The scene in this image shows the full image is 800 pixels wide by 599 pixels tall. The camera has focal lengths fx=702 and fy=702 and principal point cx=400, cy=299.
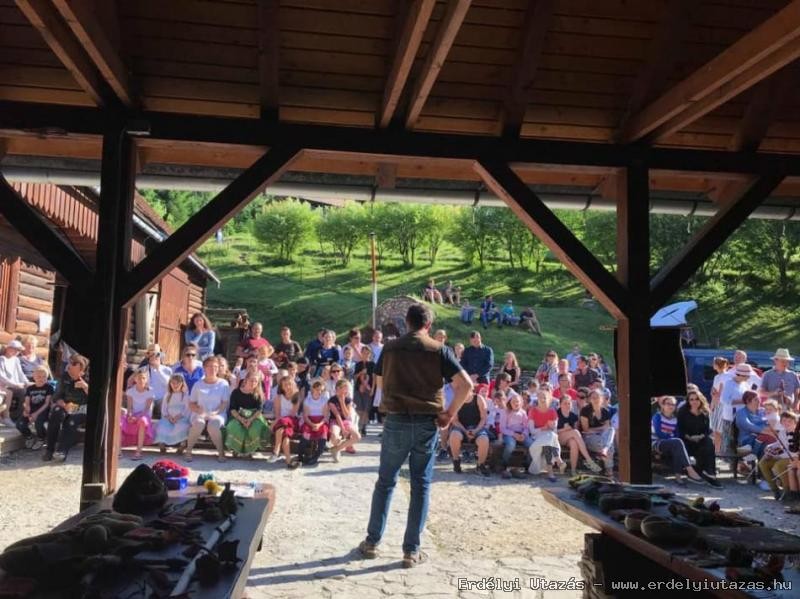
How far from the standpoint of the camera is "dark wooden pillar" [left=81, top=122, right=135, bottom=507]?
398cm

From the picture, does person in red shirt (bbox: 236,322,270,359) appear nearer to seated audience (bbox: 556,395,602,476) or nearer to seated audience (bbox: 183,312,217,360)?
seated audience (bbox: 183,312,217,360)

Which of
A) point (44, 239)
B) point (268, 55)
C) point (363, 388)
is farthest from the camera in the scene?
point (363, 388)

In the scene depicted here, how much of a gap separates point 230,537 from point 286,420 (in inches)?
249

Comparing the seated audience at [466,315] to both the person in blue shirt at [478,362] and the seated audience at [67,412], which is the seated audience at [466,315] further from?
the seated audience at [67,412]

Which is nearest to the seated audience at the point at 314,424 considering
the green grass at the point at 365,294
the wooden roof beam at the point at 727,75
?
the wooden roof beam at the point at 727,75

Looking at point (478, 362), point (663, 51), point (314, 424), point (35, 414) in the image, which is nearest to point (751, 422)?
point (478, 362)

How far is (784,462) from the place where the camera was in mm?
8133

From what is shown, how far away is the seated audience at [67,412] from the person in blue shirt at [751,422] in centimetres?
842

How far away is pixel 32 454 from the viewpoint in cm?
894

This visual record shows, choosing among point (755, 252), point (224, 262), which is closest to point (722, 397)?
point (755, 252)

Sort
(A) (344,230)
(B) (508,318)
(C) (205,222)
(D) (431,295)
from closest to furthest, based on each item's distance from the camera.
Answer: (C) (205,222) < (B) (508,318) < (D) (431,295) < (A) (344,230)

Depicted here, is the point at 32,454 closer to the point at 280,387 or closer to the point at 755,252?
the point at 280,387

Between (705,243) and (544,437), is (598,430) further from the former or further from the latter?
(705,243)

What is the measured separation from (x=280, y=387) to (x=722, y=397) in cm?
641
